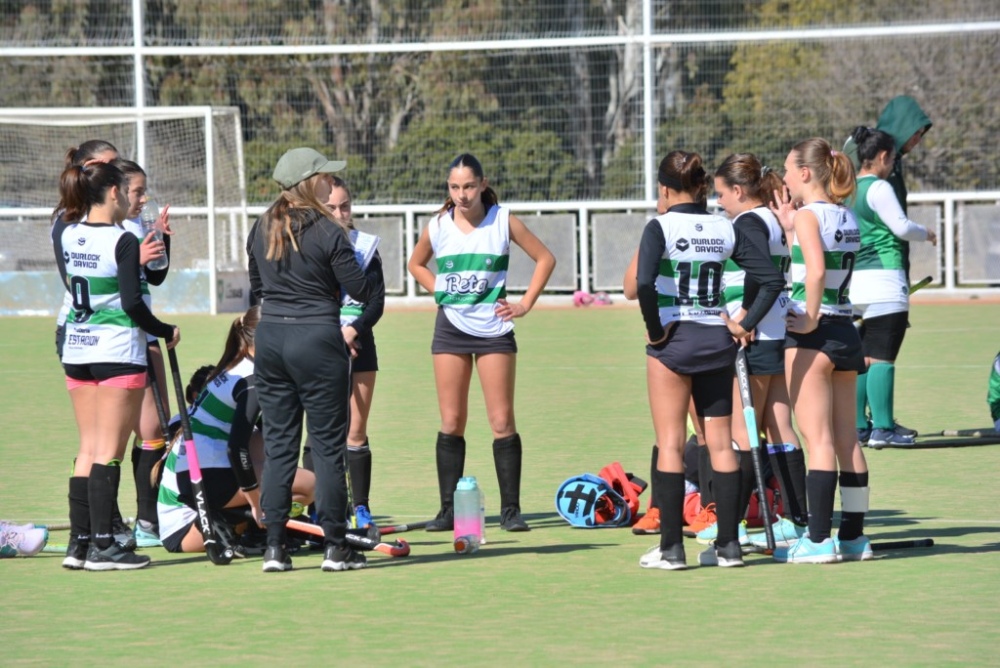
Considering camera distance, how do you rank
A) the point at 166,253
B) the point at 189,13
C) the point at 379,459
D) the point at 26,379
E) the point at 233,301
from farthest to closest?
the point at 189,13 < the point at 233,301 < the point at 26,379 < the point at 379,459 < the point at 166,253

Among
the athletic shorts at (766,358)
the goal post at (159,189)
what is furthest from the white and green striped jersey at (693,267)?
the goal post at (159,189)

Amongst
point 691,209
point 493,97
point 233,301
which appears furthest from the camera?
point 493,97

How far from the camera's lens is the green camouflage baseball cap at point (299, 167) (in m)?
6.84

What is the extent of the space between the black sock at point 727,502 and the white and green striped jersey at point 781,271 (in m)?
0.92

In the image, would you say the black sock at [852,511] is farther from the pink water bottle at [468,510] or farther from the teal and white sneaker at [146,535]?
the teal and white sneaker at [146,535]

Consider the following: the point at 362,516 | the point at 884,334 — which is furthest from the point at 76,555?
the point at 884,334

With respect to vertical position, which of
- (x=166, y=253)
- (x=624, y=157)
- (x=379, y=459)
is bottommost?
(x=379, y=459)

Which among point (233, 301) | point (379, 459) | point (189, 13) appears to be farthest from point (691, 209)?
point (189, 13)

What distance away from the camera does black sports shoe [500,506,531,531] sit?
8.02m

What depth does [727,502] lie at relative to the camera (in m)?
6.81

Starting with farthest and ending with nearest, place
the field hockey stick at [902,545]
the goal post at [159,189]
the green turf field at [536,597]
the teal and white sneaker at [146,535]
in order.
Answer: the goal post at [159,189], the teal and white sneaker at [146,535], the field hockey stick at [902,545], the green turf field at [536,597]

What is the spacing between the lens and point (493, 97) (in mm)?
30234

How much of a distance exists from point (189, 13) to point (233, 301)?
10492mm

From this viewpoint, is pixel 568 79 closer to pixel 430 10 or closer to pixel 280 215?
pixel 430 10
